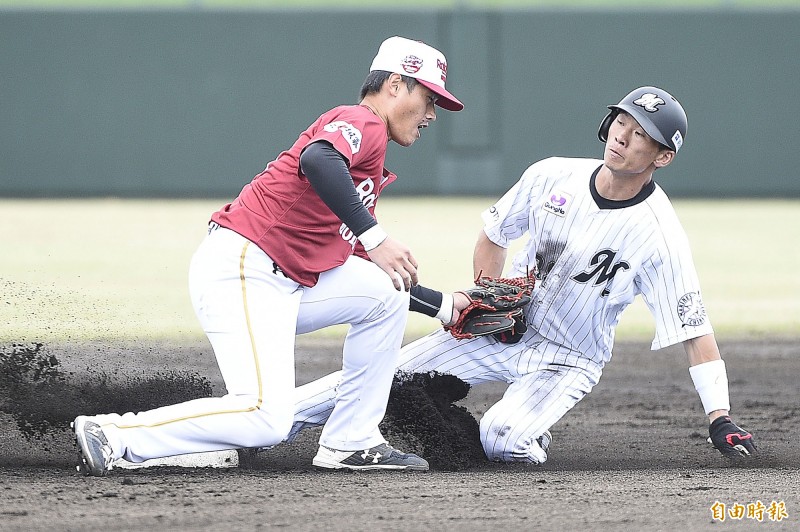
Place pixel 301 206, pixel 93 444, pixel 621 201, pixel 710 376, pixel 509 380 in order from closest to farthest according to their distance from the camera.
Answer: pixel 93 444 → pixel 301 206 → pixel 710 376 → pixel 621 201 → pixel 509 380

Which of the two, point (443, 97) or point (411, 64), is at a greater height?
point (411, 64)

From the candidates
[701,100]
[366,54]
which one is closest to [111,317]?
[366,54]

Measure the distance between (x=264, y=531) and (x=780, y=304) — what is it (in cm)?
658

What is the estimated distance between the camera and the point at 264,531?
9.25 feet

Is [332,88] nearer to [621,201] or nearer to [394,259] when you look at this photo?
[621,201]

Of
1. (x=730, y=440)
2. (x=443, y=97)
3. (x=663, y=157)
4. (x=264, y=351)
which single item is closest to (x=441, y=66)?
(x=443, y=97)

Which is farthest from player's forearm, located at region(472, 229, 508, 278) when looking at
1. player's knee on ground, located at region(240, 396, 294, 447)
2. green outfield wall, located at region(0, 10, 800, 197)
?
green outfield wall, located at region(0, 10, 800, 197)

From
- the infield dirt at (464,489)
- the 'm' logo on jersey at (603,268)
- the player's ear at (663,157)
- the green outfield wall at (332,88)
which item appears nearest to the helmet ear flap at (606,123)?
the player's ear at (663,157)

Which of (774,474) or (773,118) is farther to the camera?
(773,118)

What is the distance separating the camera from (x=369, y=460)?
378 centimetres

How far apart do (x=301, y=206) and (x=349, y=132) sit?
12.1 inches

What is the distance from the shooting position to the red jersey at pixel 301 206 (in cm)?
357

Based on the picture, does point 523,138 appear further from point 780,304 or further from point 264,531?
point 264,531

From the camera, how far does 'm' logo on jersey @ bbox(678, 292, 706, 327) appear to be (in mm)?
3994
